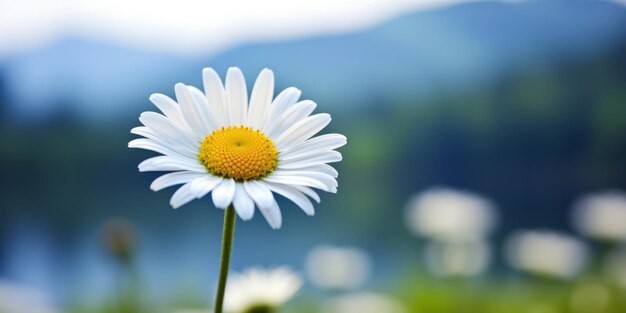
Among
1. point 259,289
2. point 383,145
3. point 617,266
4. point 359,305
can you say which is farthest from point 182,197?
point 383,145

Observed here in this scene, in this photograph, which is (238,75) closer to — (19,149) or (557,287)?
(557,287)

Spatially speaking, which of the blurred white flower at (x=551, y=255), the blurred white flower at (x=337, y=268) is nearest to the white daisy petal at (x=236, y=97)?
the blurred white flower at (x=551, y=255)

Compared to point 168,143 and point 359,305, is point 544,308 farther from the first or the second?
point 168,143

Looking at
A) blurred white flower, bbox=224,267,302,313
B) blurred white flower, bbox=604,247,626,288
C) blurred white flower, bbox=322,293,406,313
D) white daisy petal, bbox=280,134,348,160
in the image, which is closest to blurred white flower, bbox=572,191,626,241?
blurred white flower, bbox=604,247,626,288

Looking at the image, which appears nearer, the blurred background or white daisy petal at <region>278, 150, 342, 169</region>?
white daisy petal at <region>278, 150, 342, 169</region>

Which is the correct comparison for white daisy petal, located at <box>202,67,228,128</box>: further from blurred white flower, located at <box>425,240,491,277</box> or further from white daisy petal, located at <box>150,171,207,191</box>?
blurred white flower, located at <box>425,240,491,277</box>

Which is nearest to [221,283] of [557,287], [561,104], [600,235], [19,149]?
[600,235]

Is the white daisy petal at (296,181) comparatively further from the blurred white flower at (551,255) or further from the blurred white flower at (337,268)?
the blurred white flower at (337,268)
